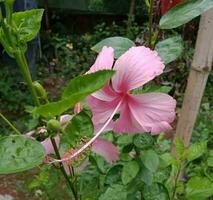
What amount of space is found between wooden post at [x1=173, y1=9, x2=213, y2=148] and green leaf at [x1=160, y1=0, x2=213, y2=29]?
0.77 m

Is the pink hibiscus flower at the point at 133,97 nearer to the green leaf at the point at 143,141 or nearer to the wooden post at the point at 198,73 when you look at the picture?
the green leaf at the point at 143,141

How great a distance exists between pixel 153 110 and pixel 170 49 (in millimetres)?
202

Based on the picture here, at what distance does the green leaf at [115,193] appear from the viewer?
2.68 ft

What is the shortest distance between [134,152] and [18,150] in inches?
12.7

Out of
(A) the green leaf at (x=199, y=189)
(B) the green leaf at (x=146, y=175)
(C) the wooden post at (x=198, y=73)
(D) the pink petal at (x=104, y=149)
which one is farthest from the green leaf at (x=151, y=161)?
(C) the wooden post at (x=198, y=73)

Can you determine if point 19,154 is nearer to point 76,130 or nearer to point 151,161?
point 76,130

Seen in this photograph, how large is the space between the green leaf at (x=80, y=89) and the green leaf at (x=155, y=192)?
350 mm

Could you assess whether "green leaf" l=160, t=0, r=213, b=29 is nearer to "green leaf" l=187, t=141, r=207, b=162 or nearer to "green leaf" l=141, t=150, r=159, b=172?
"green leaf" l=141, t=150, r=159, b=172

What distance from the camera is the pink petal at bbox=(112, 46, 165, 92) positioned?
20.7 inches

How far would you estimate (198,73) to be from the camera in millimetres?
1483

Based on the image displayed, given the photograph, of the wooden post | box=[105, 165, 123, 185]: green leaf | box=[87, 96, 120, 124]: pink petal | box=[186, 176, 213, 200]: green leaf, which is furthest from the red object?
the wooden post

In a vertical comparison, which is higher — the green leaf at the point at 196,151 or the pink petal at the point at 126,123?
the pink petal at the point at 126,123

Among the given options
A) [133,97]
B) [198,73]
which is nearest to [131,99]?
[133,97]

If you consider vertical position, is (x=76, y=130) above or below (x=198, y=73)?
above
